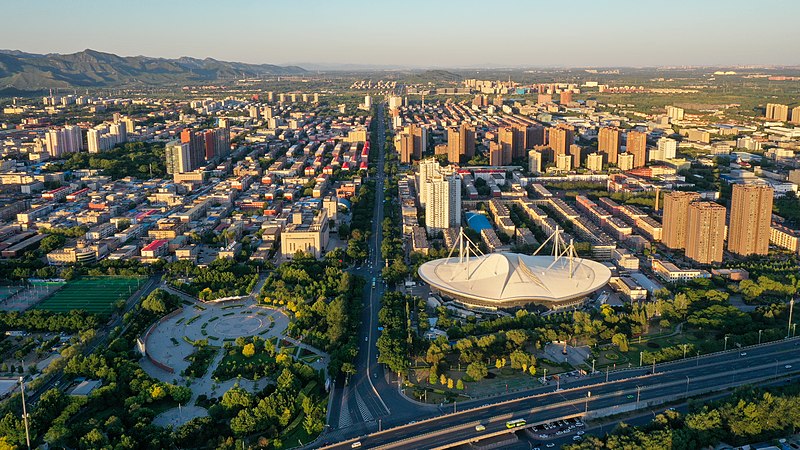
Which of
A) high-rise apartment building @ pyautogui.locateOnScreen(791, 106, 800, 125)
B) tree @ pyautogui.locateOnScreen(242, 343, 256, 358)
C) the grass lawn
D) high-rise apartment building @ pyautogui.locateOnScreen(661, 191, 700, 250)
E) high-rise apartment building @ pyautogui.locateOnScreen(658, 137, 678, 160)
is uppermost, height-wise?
high-rise apartment building @ pyautogui.locateOnScreen(791, 106, 800, 125)

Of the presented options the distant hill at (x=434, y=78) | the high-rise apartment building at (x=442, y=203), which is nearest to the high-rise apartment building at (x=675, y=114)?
the high-rise apartment building at (x=442, y=203)

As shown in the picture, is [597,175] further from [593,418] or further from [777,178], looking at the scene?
[593,418]

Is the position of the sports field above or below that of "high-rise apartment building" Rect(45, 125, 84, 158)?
below

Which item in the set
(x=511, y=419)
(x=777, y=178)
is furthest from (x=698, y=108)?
(x=511, y=419)

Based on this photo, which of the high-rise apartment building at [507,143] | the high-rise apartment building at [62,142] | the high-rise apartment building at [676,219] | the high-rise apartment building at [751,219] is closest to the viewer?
the high-rise apartment building at [751,219]

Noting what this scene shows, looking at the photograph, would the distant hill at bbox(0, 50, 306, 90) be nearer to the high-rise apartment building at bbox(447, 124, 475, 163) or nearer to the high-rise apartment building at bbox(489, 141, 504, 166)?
the high-rise apartment building at bbox(447, 124, 475, 163)

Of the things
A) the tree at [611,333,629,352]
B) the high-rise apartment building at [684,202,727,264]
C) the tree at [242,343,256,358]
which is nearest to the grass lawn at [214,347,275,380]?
the tree at [242,343,256,358]

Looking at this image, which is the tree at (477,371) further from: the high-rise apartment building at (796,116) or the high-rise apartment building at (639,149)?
the high-rise apartment building at (796,116)
